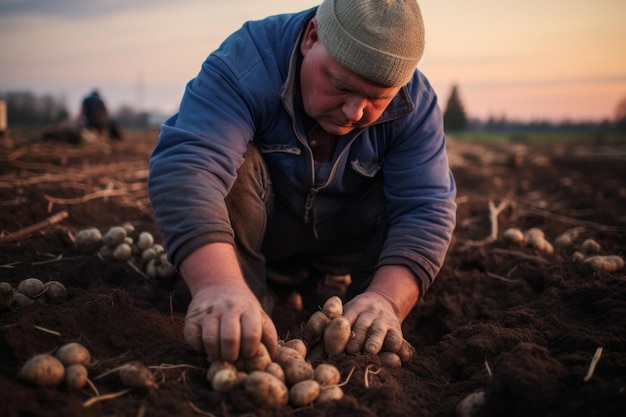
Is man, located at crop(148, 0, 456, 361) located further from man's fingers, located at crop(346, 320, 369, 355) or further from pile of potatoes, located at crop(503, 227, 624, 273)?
pile of potatoes, located at crop(503, 227, 624, 273)

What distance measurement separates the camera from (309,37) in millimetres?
2299

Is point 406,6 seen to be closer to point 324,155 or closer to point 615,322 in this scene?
point 324,155

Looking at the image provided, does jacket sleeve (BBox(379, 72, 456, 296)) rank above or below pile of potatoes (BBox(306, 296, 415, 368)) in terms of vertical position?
above

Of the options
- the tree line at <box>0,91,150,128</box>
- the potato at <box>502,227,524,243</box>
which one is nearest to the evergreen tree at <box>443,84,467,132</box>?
the tree line at <box>0,91,150,128</box>

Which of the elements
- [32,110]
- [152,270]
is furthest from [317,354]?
[32,110]

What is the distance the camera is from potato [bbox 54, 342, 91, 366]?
1.67 m

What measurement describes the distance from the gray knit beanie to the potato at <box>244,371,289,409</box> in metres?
1.16

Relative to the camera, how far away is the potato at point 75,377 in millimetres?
1609

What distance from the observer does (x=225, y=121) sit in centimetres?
214

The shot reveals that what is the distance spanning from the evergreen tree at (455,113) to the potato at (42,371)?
42.1 m

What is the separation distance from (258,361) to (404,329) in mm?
1192

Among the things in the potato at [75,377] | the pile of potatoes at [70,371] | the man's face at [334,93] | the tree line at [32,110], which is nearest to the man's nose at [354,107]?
the man's face at [334,93]

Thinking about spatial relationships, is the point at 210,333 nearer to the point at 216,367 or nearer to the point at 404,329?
the point at 216,367

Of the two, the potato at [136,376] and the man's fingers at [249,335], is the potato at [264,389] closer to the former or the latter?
the man's fingers at [249,335]
